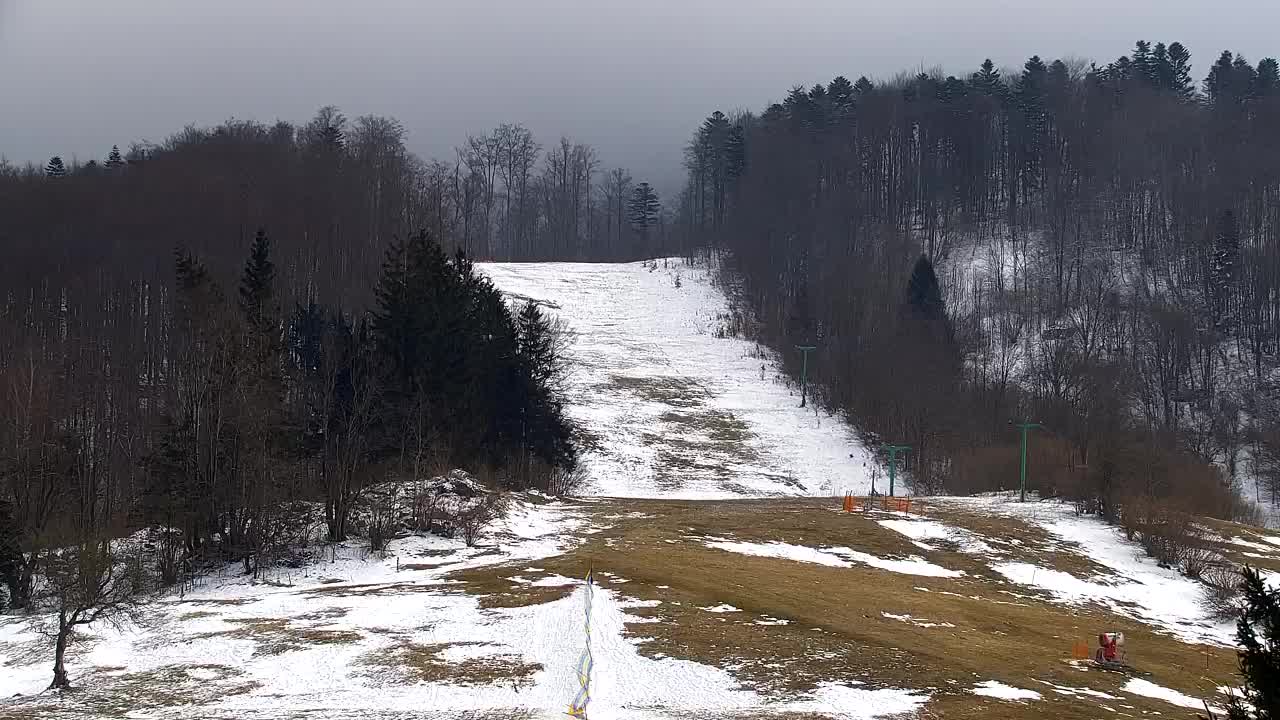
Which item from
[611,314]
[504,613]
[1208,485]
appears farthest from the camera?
[611,314]

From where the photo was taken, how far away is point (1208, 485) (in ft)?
148

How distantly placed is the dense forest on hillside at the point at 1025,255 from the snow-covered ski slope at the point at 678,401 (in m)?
4.05

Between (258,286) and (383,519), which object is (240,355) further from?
(258,286)

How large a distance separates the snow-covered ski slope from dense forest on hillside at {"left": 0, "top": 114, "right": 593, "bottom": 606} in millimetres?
4886

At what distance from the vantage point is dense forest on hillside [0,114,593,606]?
27047 mm

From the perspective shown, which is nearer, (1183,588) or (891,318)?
(1183,588)

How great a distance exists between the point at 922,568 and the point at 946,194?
75.0m

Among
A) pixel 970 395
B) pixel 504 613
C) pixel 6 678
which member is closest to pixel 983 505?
pixel 970 395

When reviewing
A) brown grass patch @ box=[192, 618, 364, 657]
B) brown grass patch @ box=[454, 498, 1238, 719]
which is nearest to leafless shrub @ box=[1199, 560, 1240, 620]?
brown grass patch @ box=[454, 498, 1238, 719]

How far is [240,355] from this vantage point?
93.5 feet

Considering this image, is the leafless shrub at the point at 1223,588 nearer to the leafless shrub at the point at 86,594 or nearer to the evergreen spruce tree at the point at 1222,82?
the leafless shrub at the point at 86,594

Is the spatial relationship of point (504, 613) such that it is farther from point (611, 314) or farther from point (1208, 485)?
point (611, 314)

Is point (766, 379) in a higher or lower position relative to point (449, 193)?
lower

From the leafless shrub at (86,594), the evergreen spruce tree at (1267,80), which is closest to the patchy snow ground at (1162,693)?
the leafless shrub at (86,594)
